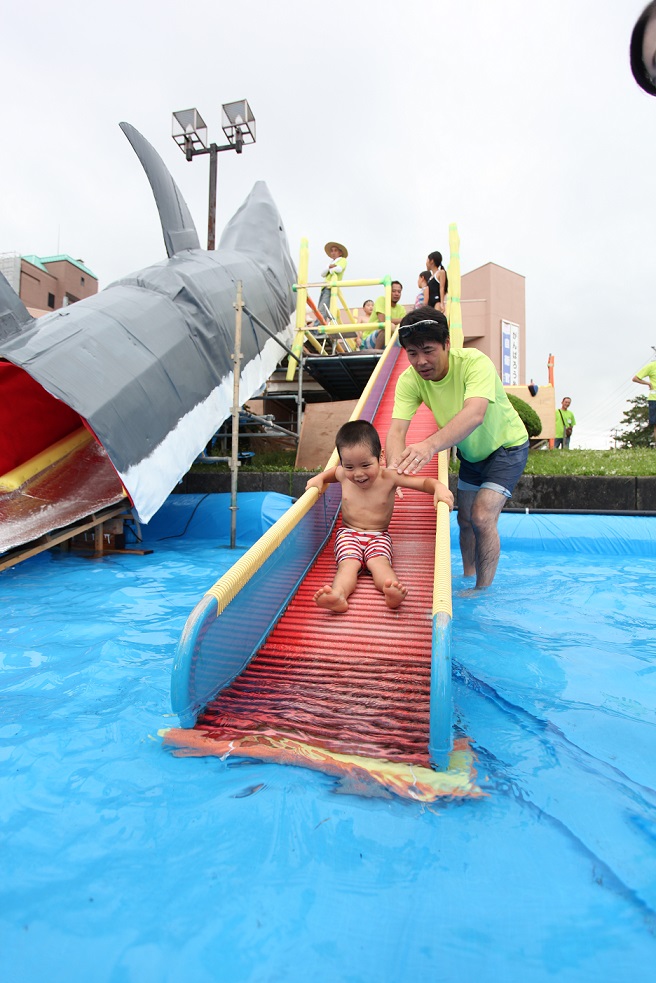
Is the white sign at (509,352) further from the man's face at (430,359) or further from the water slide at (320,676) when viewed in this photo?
the water slide at (320,676)

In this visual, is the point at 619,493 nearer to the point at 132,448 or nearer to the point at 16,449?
the point at 132,448

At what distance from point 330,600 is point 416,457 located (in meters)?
0.73

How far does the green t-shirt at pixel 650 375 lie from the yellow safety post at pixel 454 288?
292 cm

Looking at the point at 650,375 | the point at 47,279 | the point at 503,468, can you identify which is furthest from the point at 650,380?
the point at 47,279

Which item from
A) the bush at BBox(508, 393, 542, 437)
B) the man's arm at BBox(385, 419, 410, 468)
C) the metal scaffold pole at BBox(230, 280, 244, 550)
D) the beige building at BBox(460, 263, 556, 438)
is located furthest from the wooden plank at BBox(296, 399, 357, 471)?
the beige building at BBox(460, 263, 556, 438)

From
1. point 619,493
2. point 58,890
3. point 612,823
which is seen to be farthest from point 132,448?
point 619,493

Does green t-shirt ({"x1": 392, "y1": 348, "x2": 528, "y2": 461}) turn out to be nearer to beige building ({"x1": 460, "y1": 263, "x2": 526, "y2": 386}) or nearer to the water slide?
the water slide

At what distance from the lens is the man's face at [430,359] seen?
2830 mm

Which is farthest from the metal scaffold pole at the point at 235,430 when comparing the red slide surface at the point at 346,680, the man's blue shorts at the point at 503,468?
the red slide surface at the point at 346,680

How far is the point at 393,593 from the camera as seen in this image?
2381 mm

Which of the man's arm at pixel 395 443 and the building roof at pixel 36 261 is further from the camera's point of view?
the building roof at pixel 36 261

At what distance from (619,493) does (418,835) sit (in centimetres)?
562

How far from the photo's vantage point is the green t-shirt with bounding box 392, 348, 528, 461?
9.70 ft

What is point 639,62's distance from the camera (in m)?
1.08
